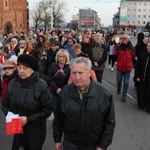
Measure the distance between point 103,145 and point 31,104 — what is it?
102 cm

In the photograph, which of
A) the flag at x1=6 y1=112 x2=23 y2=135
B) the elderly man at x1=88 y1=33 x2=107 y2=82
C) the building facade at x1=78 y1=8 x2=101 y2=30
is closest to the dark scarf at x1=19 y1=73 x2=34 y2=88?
the flag at x1=6 y1=112 x2=23 y2=135

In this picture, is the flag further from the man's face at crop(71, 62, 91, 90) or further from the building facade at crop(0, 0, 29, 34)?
the building facade at crop(0, 0, 29, 34)

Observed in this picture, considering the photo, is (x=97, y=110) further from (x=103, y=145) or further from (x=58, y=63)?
(x=58, y=63)

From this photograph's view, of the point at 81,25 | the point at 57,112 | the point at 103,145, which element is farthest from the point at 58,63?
the point at 81,25

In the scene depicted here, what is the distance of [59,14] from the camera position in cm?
7219

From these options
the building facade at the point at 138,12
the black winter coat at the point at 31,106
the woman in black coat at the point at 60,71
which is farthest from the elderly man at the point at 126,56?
the building facade at the point at 138,12

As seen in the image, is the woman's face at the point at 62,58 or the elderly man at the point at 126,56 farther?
the elderly man at the point at 126,56

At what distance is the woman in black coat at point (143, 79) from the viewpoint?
6312 mm

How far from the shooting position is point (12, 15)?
60500 millimetres

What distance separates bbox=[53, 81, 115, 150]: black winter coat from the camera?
102 inches

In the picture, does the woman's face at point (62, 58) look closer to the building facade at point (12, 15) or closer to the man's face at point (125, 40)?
the man's face at point (125, 40)

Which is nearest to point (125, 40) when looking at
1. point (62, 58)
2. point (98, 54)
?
point (98, 54)

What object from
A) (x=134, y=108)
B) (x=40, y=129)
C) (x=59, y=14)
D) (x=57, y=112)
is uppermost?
(x=59, y=14)

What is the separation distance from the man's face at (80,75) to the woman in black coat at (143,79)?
13.3 feet
